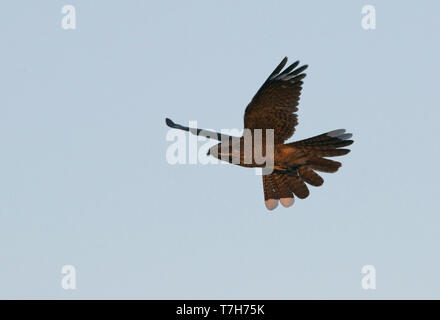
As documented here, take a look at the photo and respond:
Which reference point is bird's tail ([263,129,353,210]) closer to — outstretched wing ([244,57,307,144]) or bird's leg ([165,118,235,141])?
outstretched wing ([244,57,307,144])

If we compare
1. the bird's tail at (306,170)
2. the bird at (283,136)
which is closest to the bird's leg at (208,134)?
the bird at (283,136)

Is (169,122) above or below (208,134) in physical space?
above

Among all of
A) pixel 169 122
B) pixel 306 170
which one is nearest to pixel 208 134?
pixel 169 122

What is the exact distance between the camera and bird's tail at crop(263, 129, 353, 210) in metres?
17.8

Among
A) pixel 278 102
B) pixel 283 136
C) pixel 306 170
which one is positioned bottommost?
pixel 306 170

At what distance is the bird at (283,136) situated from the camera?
17.5 meters

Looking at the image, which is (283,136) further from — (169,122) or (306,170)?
(169,122)

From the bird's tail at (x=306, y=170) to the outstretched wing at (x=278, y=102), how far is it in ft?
1.57

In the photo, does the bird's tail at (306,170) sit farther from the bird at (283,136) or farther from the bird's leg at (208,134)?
the bird's leg at (208,134)

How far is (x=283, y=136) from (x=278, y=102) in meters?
0.62

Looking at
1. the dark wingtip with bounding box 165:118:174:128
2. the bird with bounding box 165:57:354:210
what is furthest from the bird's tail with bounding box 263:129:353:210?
the dark wingtip with bounding box 165:118:174:128

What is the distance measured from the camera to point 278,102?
57.3 feet
